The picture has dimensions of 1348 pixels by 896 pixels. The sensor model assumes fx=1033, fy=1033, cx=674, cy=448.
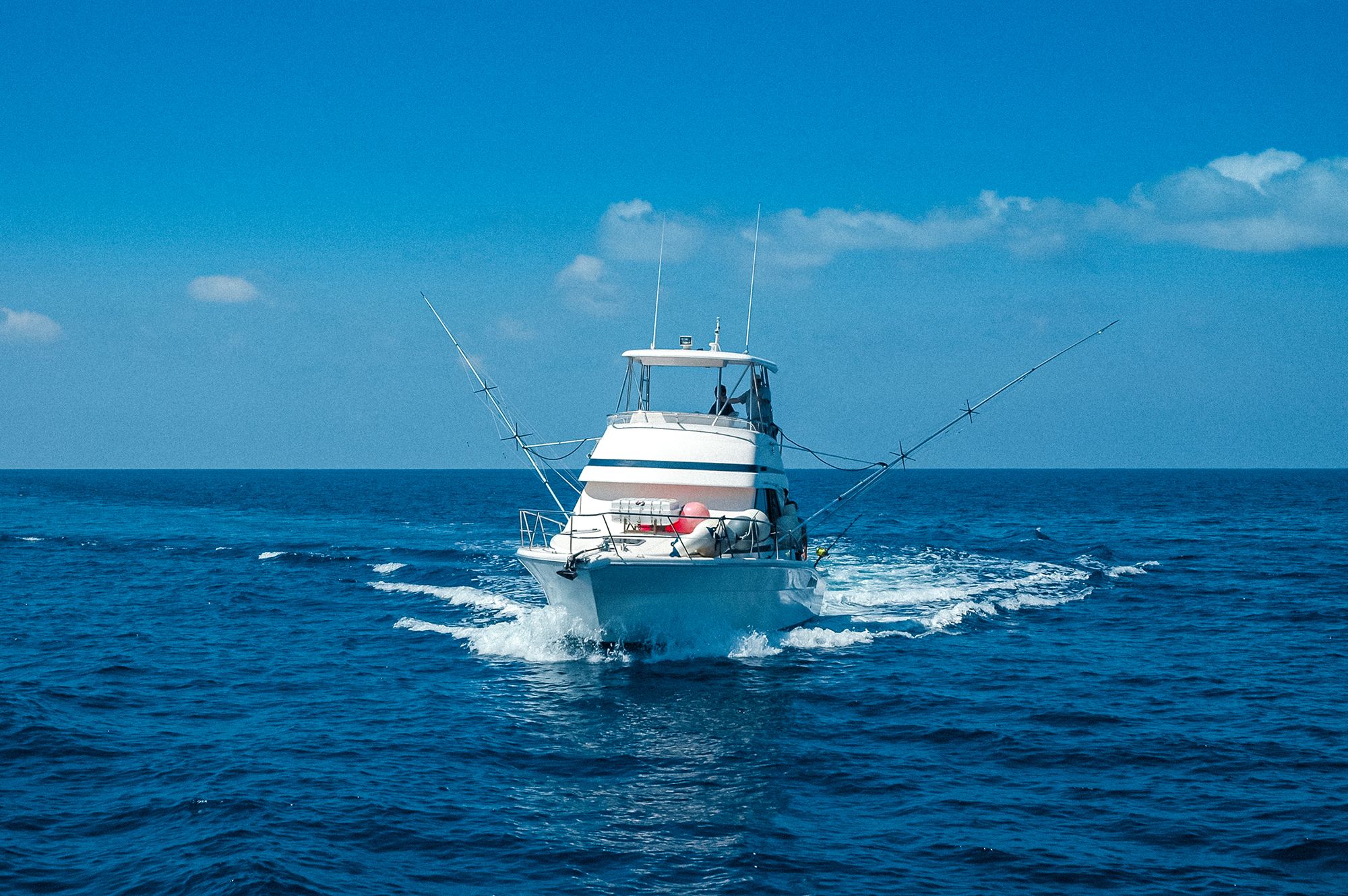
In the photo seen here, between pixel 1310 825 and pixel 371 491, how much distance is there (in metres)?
116

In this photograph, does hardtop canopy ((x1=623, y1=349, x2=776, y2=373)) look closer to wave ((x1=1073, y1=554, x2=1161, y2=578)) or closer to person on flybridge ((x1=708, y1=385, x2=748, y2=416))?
person on flybridge ((x1=708, y1=385, x2=748, y2=416))

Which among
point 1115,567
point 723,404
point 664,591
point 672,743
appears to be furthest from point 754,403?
point 1115,567

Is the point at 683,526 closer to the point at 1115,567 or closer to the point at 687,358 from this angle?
the point at 687,358

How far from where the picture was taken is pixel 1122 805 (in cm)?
1302

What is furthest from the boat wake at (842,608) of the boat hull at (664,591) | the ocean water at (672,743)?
the boat hull at (664,591)

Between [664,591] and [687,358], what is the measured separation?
6.74m

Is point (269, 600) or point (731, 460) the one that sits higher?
point (731, 460)

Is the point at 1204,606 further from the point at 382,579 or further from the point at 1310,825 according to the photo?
the point at 382,579

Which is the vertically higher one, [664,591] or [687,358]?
[687,358]

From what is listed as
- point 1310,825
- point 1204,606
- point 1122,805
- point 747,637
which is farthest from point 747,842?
point 1204,606

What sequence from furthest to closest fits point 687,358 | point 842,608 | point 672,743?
point 842,608 < point 687,358 < point 672,743

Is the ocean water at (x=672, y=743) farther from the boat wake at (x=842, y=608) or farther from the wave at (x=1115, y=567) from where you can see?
the wave at (x=1115, y=567)

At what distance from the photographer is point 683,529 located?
20.6m

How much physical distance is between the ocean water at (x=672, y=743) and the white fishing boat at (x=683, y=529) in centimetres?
100
